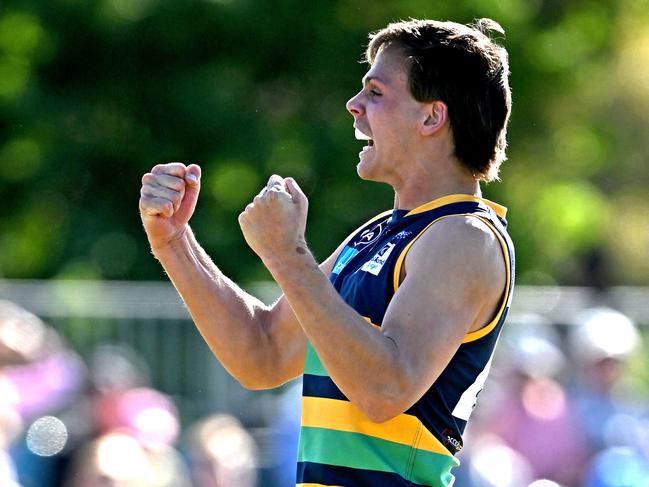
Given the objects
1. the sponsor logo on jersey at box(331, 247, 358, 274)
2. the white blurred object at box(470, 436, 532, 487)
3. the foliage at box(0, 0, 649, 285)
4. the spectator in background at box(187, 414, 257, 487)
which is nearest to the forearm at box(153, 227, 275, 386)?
the sponsor logo on jersey at box(331, 247, 358, 274)

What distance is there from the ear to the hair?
15 millimetres

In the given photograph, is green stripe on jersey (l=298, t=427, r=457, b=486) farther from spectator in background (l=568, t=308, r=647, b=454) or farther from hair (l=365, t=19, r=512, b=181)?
spectator in background (l=568, t=308, r=647, b=454)

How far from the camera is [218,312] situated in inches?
145

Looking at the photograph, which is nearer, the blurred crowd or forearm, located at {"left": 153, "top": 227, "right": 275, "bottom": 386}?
forearm, located at {"left": 153, "top": 227, "right": 275, "bottom": 386}

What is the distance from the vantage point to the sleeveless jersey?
3.12 meters

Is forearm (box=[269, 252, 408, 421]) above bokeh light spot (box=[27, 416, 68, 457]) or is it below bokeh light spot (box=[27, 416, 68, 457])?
above

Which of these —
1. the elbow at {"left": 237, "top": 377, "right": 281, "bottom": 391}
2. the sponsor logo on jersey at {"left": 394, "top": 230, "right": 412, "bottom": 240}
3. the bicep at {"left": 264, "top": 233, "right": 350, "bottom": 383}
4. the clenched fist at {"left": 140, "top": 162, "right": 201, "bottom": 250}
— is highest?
the clenched fist at {"left": 140, "top": 162, "right": 201, "bottom": 250}

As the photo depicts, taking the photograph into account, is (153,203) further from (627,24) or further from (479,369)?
(627,24)

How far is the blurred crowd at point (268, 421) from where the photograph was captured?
6.26 meters

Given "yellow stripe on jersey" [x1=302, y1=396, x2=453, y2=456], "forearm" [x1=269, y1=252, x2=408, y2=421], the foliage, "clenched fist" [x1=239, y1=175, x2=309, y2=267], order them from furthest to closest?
the foliage
"yellow stripe on jersey" [x1=302, y1=396, x2=453, y2=456]
"clenched fist" [x1=239, y1=175, x2=309, y2=267]
"forearm" [x1=269, y1=252, x2=408, y2=421]

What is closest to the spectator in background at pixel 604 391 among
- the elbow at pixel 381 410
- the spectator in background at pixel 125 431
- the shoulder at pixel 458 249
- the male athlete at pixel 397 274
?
the spectator in background at pixel 125 431

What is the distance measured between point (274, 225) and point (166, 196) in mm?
642

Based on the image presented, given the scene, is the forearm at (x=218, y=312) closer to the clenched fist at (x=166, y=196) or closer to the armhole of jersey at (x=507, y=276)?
the clenched fist at (x=166, y=196)

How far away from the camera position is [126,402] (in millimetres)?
6621
